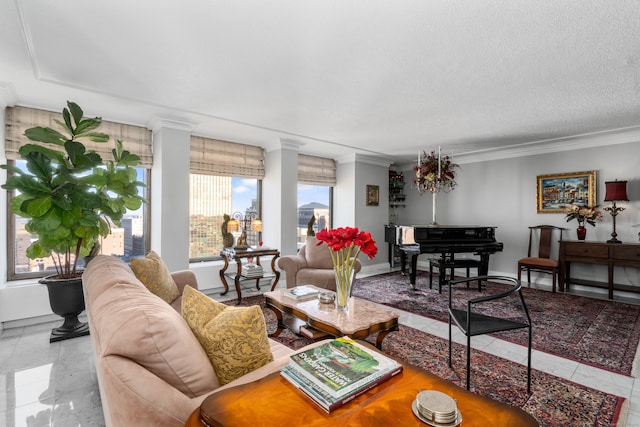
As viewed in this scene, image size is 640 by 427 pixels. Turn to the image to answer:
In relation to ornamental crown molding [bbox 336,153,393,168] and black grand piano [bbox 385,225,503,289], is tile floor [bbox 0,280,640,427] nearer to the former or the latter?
→ black grand piano [bbox 385,225,503,289]

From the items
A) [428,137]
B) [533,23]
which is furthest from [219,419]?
[428,137]

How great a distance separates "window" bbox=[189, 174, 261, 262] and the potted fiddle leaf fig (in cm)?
160

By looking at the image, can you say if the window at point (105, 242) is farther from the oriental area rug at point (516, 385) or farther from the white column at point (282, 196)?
the oriental area rug at point (516, 385)

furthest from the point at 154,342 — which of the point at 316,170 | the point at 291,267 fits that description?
the point at 316,170

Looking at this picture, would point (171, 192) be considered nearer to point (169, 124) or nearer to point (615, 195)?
point (169, 124)

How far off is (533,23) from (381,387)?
230 centimetres

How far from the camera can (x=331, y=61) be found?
7.88 feet

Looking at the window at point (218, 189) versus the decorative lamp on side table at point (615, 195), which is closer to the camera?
the decorative lamp on side table at point (615, 195)

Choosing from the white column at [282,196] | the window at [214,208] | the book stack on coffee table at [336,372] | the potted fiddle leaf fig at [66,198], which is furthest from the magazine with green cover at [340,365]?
the window at [214,208]

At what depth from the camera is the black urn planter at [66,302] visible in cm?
280

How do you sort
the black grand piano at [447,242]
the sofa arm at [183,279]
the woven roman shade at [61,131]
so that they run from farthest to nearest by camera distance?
the black grand piano at [447,242] < the woven roman shade at [61,131] < the sofa arm at [183,279]

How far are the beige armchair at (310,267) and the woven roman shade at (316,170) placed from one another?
6.00 ft

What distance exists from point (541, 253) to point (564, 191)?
1.09 metres

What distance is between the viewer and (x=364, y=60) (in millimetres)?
2391
